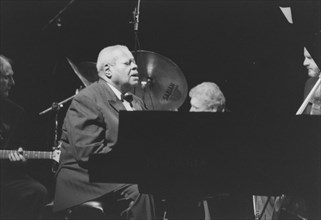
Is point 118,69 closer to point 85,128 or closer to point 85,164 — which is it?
point 85,128

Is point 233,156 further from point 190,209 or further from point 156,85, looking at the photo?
point 156,85

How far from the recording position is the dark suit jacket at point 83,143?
2.83 m

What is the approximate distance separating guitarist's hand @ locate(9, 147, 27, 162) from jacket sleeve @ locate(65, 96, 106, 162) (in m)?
1.23

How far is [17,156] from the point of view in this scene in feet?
13.1

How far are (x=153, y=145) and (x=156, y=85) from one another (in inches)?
81.7

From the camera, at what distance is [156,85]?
4309 millimetres

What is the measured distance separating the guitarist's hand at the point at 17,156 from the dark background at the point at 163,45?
108cm

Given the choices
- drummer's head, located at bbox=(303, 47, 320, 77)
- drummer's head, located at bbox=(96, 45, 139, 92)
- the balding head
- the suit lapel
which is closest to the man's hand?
the suit lapel

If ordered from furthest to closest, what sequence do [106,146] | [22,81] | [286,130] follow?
[22,81] < [106,146] < [286,130]

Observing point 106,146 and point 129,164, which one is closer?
point 129,164

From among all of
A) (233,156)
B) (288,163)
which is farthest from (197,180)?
(288,163)

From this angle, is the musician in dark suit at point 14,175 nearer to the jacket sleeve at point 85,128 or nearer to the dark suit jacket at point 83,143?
the dark suit jacket at point 83,143

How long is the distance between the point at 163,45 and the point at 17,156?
2268 mm

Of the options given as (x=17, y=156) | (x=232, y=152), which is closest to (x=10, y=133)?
(x=17, y=156)
